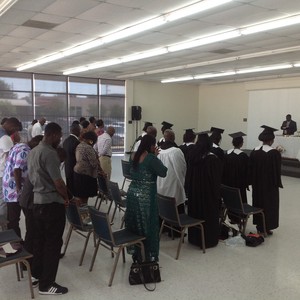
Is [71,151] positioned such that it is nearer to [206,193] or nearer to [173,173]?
[173,173]

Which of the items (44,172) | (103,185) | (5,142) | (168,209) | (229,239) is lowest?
(229,239)

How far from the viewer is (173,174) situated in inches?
166

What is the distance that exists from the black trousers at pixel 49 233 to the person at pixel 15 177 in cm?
55

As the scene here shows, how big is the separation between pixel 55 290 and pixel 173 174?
194 centimetres

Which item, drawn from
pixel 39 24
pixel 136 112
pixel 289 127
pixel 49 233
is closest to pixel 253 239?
pixel 49 233

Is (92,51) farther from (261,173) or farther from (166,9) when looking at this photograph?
(261,173)

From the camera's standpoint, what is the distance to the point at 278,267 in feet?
11.9

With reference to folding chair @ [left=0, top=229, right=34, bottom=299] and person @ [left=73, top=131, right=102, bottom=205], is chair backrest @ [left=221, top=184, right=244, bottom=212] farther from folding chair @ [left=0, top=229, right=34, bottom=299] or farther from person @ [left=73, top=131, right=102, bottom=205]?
folding chair @ [left=0, top=229, right=34, bottom=299]

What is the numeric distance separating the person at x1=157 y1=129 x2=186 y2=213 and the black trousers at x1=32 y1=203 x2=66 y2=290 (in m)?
1.64

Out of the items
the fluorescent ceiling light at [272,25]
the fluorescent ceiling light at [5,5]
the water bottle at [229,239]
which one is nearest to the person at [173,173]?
the water bottle at [229,239]

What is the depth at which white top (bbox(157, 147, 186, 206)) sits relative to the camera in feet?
13.8

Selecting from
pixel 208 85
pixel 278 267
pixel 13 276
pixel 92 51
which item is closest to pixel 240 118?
pixel 208 85

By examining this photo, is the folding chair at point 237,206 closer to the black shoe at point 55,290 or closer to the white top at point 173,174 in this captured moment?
the white top at point 173,174

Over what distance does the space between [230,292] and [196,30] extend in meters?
4.28
